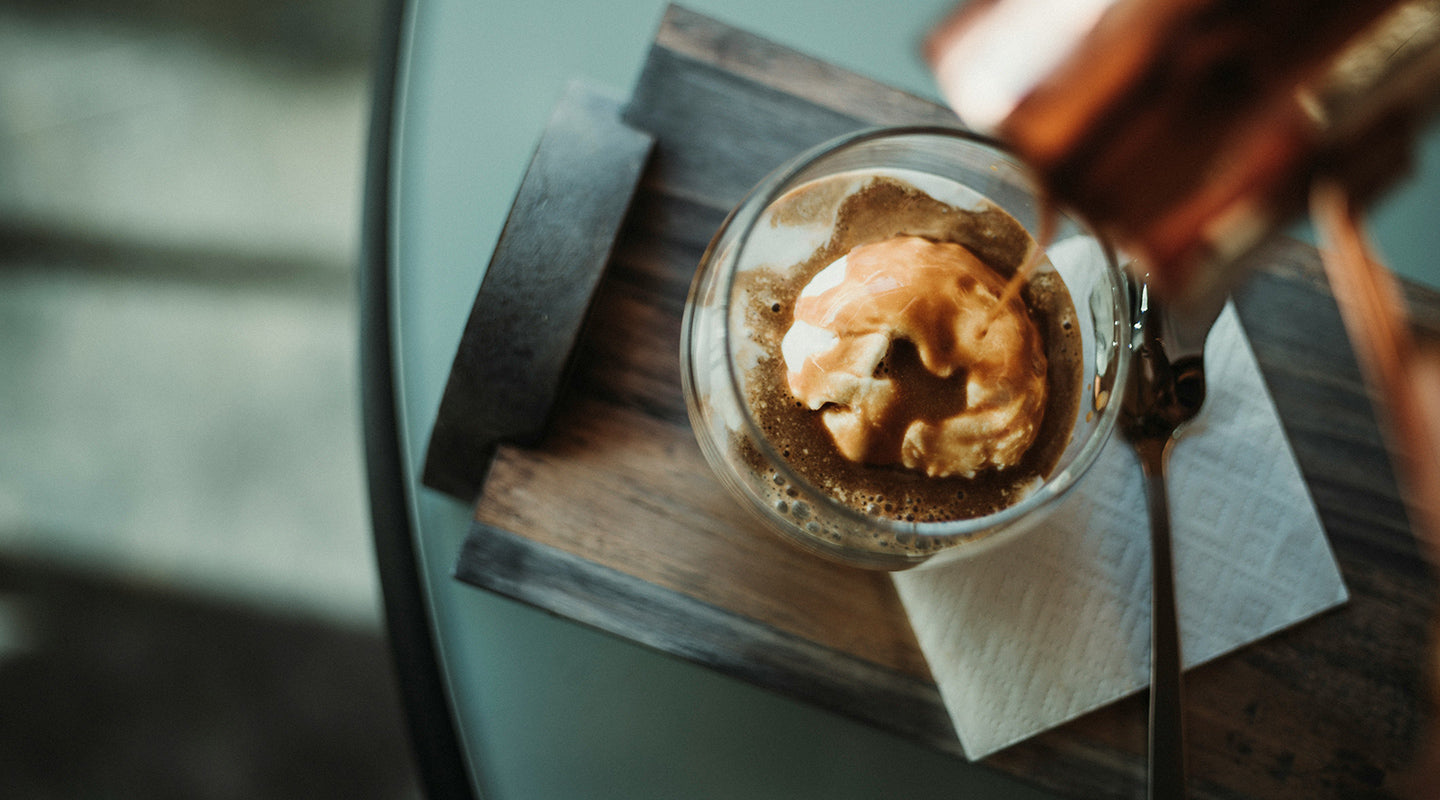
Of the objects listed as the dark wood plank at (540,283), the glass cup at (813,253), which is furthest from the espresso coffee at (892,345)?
the dark wood plank at (540,283)

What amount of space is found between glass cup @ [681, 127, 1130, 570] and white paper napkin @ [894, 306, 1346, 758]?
0.24 ft

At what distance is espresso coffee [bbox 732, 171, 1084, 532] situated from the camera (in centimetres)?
49

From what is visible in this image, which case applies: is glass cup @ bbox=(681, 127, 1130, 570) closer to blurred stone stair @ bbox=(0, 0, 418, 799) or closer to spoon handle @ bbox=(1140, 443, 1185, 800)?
spoon handle @ bbox=(1140, 443, 1185, 800)

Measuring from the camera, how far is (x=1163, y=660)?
1.75 feet

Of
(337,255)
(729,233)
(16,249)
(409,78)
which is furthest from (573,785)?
(16,249)

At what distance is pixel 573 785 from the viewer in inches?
23.6

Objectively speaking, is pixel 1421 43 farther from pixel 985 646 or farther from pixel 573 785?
pixel 573 785

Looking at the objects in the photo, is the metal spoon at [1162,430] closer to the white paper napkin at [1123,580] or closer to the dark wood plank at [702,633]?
the white paper napkin at [1123,580]

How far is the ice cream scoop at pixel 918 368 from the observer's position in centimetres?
47

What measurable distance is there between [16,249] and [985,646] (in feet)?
5.11

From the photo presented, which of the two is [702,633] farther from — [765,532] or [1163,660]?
[1163,660]

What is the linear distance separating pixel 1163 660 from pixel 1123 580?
2.2 inches

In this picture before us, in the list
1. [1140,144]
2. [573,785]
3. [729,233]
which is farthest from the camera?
[573,785]

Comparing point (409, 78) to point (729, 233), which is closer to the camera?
point (729, 233)
